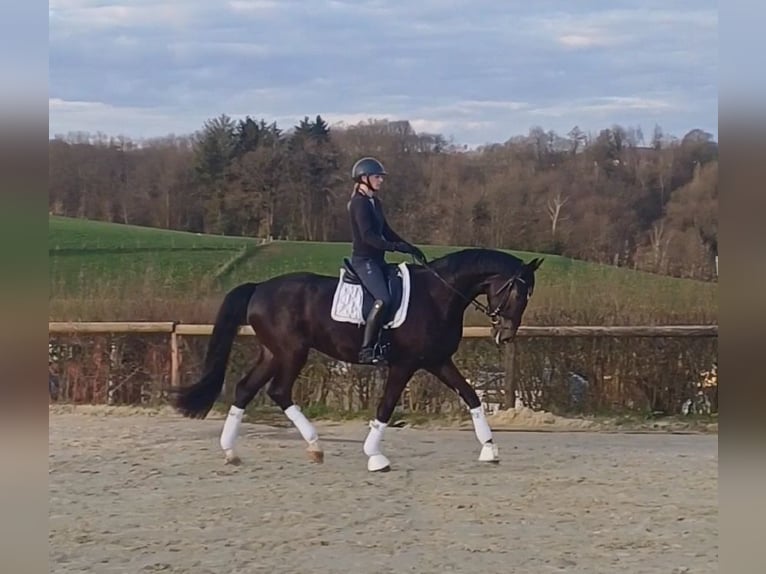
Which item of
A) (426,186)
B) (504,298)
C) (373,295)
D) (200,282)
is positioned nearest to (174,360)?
(200,282)

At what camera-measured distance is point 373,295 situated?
520 cm

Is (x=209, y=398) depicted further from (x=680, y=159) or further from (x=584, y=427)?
(x=680, y=159)

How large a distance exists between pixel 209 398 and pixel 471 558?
5.85ft

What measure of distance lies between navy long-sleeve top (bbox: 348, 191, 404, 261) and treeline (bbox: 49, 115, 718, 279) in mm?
1256

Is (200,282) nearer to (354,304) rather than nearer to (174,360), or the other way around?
(174,360)

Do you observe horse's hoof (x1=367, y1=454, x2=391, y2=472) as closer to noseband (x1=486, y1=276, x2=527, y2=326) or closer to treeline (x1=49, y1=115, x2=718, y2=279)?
noseband (x1=486, y1=276, x2=527, y2=326)

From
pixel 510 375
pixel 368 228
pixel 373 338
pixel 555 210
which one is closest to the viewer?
pixel 368 228

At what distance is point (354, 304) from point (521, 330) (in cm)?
188

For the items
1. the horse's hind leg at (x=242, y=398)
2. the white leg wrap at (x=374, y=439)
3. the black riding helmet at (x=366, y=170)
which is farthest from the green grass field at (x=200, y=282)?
the white leg wrap at (x=374, y=439)

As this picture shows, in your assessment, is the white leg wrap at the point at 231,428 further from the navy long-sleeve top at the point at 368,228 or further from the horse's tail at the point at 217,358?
the navy long-sleeve top at the point at 368,228

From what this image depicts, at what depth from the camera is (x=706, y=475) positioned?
5.35 metres

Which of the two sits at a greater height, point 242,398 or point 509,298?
point 509,298
